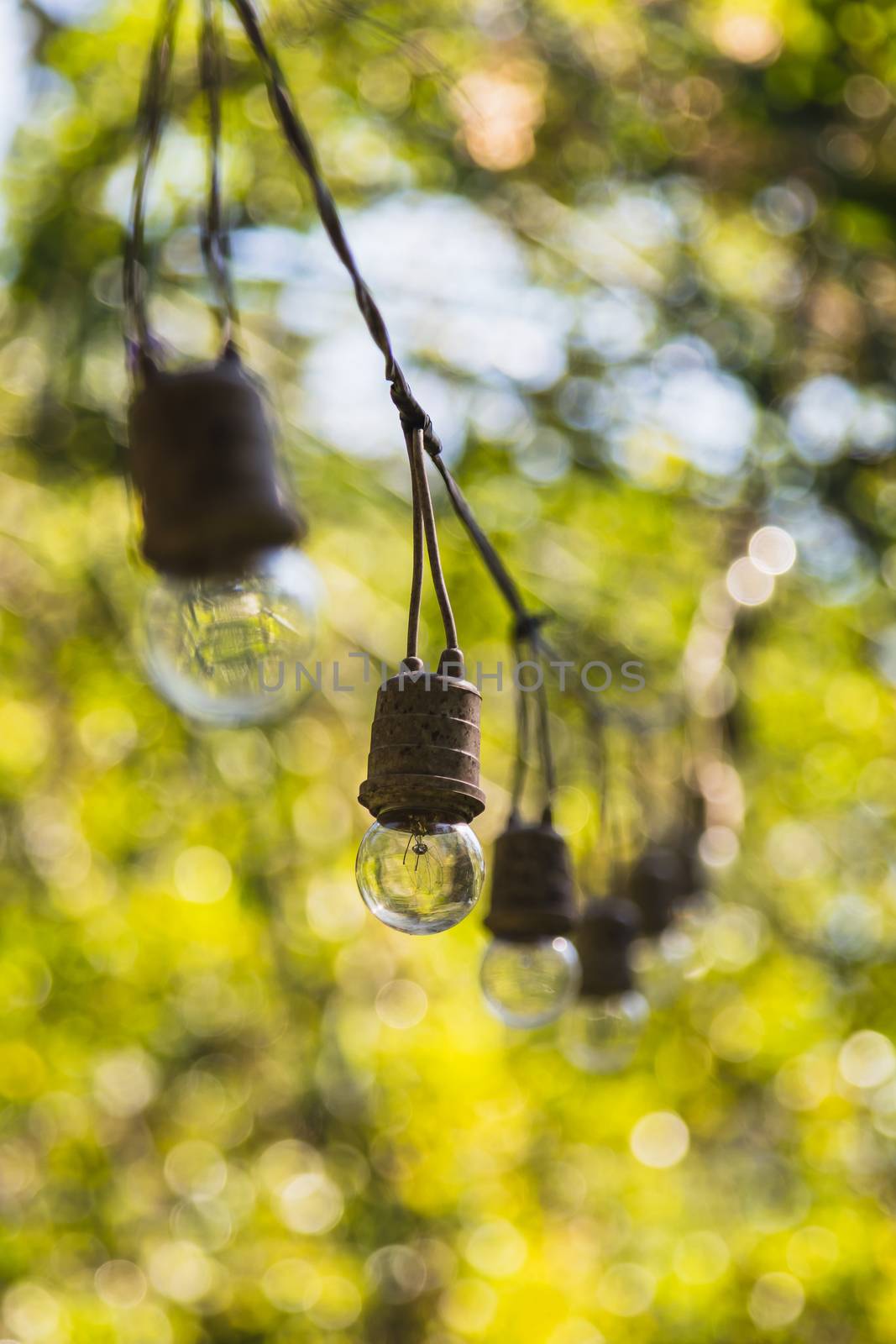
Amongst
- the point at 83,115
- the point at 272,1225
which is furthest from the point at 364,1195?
the point at 83,115

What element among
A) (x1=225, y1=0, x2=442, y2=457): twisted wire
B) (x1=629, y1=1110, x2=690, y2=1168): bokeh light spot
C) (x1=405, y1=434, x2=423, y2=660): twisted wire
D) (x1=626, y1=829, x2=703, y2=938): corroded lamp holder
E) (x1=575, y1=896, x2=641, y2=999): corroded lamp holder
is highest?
(x1=225, y1=0, x2=442, y2=457): twisted wire

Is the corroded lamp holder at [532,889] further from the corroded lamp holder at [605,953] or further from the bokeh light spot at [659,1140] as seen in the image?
the bokeh light spot at [659,1140]

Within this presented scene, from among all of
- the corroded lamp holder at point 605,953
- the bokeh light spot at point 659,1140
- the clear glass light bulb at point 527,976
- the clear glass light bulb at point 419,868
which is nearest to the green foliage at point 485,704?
the bokeh light spot at point 659,1140

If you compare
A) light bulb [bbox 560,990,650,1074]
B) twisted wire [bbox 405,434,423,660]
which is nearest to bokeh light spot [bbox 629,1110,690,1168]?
light bulb [bbox 560,990,650,1074]

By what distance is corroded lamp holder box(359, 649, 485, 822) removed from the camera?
3.86 feet

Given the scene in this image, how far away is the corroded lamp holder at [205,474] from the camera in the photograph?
107 centimetres

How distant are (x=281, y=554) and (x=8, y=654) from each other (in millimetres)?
3563

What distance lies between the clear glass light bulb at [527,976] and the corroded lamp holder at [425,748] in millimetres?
509

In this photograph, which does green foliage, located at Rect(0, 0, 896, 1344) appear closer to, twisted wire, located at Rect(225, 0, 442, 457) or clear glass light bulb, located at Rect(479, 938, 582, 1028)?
clear glass light bulb, located at Rect(479, 938, 582, 1028)

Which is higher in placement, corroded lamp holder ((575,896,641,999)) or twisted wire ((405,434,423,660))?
twisted wire ((405,434,423,660))

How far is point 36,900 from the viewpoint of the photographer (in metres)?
4.53

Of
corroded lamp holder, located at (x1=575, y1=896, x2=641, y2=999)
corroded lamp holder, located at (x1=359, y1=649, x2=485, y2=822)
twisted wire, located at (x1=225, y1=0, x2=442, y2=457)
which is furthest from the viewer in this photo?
corroded lamp holder, located at (x1=575, y1=896, x2=641, y2=999)

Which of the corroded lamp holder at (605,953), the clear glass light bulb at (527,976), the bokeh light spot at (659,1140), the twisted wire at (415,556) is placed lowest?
the bokeh light spot at (659,1140)

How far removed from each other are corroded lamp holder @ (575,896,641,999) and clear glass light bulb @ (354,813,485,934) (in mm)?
1020
